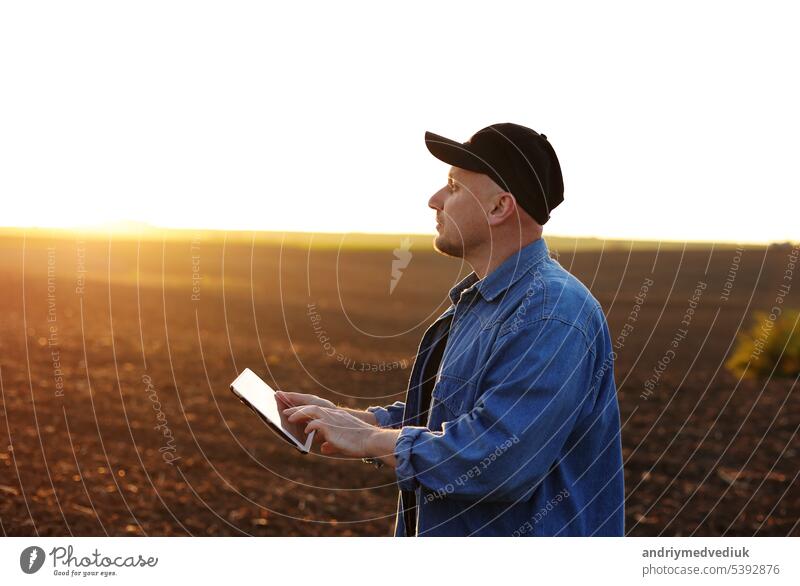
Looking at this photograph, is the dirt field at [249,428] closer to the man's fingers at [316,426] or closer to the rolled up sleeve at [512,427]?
the man's fingers at [316,426]

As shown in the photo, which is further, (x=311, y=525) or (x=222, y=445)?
(x=222, y=445)

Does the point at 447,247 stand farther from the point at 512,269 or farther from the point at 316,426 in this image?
the point at 316,426

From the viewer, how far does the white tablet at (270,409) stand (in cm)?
267

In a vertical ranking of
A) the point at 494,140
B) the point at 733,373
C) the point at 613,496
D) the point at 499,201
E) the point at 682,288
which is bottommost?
the point at 682,288

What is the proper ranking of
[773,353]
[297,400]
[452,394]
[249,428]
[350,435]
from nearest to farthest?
[350,435]
[452,394]
[297,400]
[249,428]
[773,353]

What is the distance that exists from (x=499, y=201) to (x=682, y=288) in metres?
36.3

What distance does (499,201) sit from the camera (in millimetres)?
2689

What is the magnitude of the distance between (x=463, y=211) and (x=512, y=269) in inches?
9.3

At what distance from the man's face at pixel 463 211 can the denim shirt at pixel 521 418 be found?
5.2 inches

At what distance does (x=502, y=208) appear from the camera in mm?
2689

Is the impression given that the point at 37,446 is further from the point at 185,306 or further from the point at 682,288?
the point at 682,288

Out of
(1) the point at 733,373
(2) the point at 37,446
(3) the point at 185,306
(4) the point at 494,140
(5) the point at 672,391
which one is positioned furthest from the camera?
(3) the point at 185,306

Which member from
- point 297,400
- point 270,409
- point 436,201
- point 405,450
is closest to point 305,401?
point 297,400

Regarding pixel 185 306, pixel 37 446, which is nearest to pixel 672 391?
pixel 37 446
